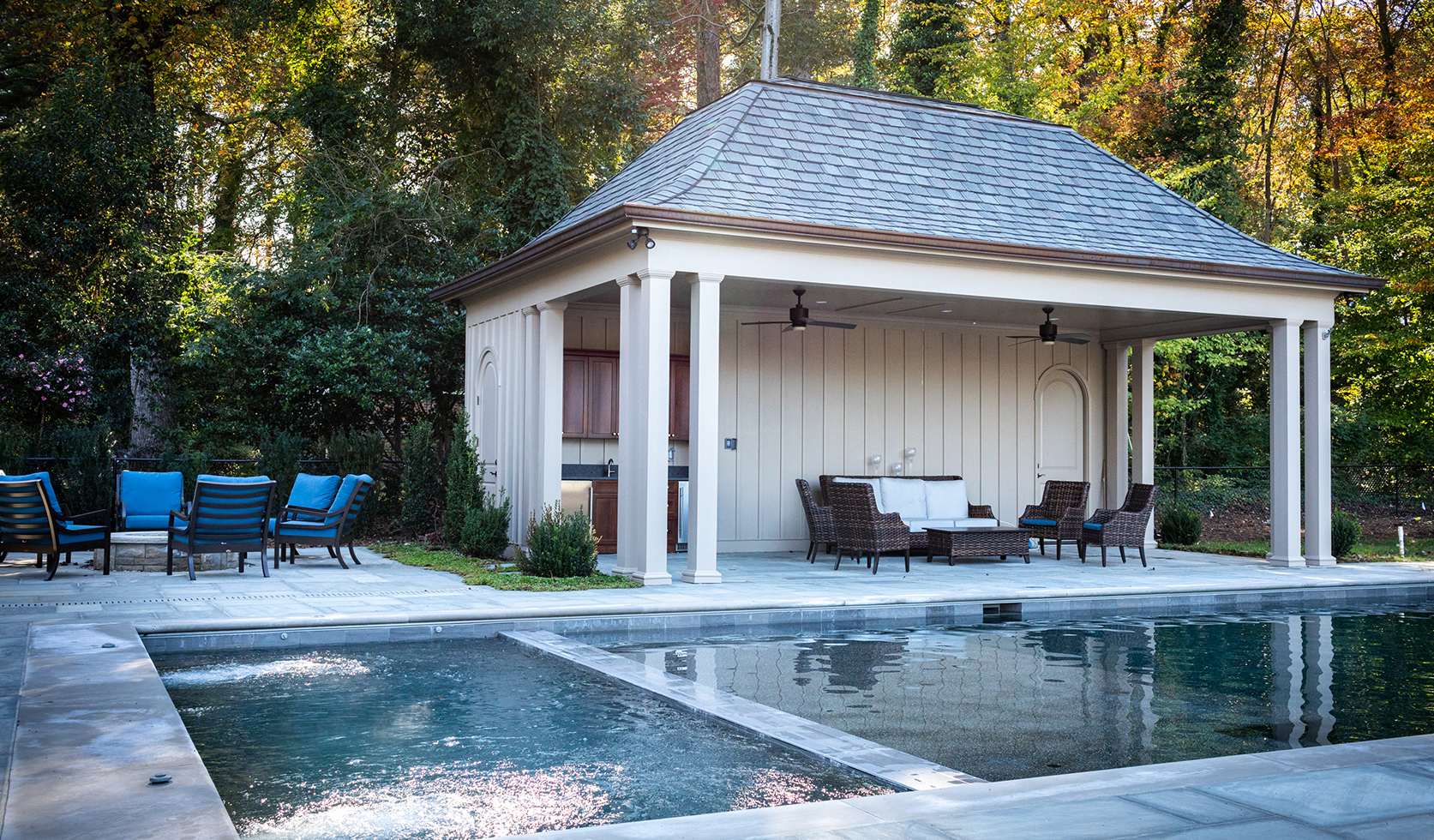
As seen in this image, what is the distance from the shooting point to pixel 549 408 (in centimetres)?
1189

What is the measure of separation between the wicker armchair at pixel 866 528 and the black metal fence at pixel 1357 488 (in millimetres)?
9813

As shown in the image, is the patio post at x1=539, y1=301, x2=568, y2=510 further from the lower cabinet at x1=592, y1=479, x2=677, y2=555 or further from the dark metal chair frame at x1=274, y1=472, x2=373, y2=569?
the dark metal chair frame at x1=274, y1=472, x2=373, y2=569

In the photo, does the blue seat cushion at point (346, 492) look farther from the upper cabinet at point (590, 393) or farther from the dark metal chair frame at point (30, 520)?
the upper cabinet at point (590, 393)

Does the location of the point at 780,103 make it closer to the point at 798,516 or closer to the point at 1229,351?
the point at 798,516

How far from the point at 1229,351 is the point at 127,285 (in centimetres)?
1953

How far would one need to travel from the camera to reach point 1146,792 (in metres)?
3.84

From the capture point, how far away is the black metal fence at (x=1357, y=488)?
67.7 feet

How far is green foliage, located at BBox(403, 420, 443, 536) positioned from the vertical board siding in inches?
156

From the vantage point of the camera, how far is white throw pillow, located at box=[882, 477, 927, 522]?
530 inches

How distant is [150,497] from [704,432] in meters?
5.97

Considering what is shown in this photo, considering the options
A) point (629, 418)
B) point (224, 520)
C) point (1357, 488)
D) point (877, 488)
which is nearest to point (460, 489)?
point (224, 520)

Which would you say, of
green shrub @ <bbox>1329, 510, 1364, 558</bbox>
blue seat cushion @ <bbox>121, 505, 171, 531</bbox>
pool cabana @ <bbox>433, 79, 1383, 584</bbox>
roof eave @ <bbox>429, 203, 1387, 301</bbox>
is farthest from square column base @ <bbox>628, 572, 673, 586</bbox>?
green shrub @ <bbox>1329, 510, 1364, 558</bbox>

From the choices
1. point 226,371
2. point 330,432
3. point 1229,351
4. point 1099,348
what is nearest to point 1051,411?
point 1099,348

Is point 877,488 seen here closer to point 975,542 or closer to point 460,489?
point 975,542
